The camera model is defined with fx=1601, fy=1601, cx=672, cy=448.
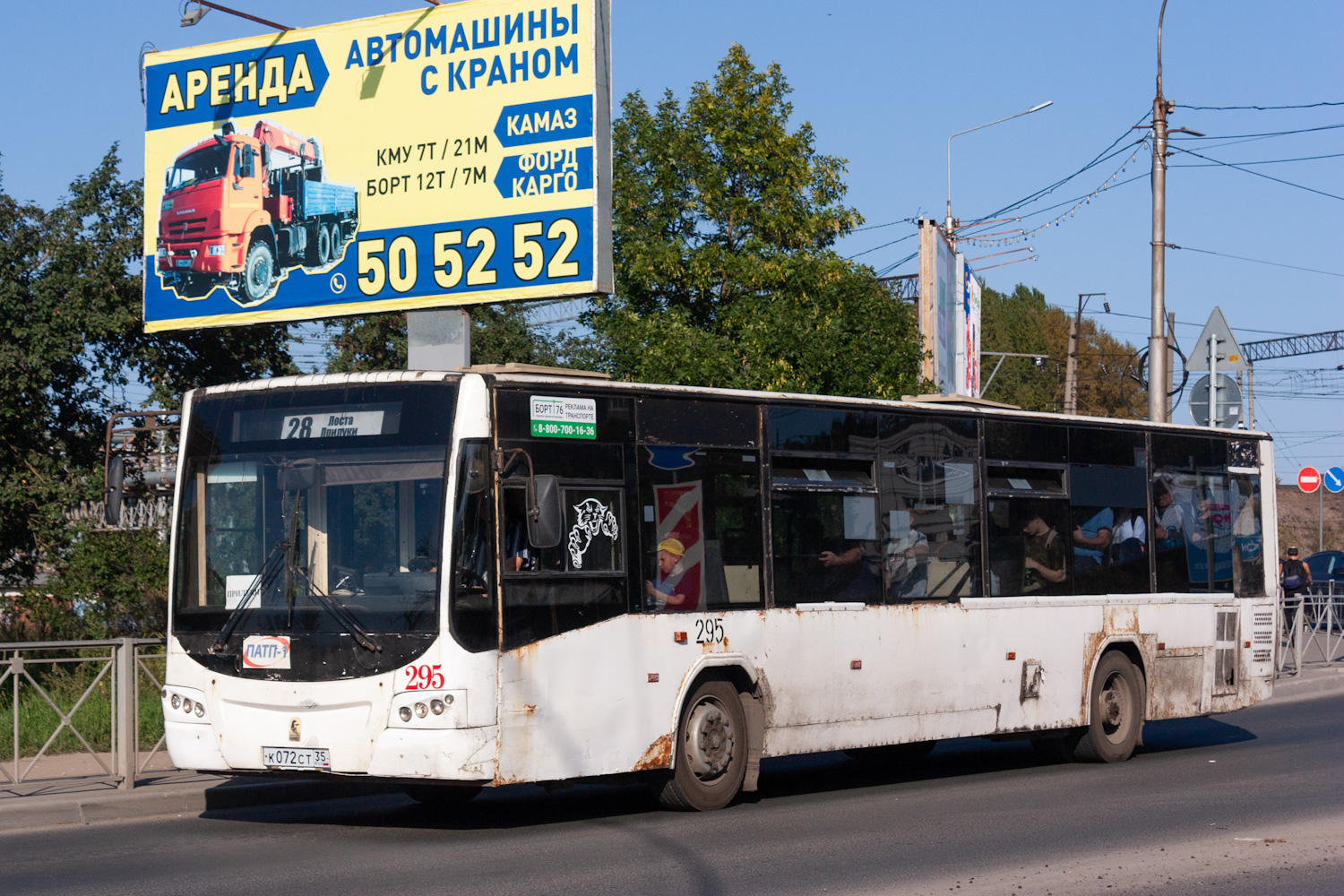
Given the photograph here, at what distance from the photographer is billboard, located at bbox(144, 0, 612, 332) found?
15656 millimetres

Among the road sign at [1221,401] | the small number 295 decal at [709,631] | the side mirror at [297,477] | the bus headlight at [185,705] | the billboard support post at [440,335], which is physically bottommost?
the bus headlight at [185,705]

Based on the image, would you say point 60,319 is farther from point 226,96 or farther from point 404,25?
point 404,25

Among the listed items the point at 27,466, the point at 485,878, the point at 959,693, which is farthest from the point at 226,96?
the point at 485,878

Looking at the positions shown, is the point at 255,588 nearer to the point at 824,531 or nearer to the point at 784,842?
the point at 784,842

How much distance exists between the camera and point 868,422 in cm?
1257

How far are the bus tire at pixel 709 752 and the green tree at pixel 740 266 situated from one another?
10.9m

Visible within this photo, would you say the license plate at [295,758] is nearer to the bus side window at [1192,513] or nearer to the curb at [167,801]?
the curb at [167,801]

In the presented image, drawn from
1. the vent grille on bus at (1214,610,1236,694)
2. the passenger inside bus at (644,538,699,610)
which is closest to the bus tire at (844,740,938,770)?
the vent grille on bus at (1214,610,1236,694)

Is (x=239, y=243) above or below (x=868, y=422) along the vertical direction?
above

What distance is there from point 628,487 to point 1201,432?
7.95m

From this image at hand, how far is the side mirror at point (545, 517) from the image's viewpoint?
9492 mm

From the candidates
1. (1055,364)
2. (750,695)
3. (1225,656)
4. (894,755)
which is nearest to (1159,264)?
(1225,656)

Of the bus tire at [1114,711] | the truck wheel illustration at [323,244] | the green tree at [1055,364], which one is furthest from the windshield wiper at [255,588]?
the green tree at [1055,364]

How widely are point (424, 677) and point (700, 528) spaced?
2.51m
